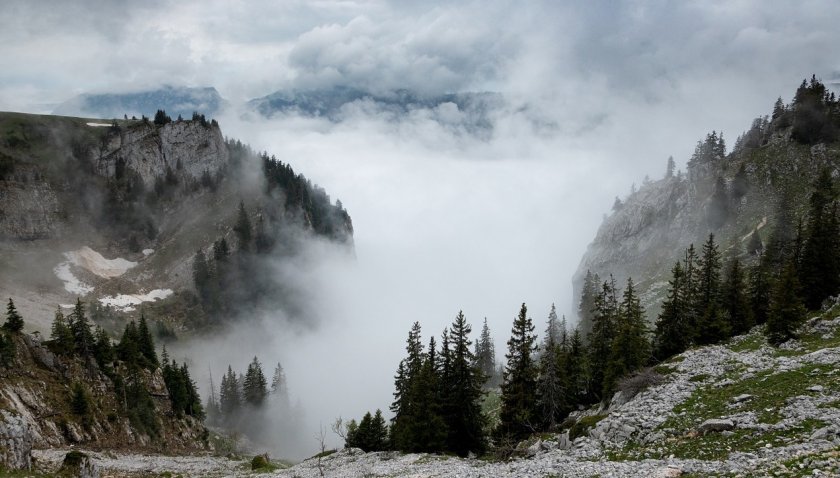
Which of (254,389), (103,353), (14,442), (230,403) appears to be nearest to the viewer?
(14,442)

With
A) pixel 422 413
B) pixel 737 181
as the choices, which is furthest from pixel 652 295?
pixel 422 413

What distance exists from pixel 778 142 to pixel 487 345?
362 ft

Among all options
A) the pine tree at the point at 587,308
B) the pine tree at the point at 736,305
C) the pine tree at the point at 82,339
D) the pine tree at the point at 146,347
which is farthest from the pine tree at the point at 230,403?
the pine tree at the point at 736,305

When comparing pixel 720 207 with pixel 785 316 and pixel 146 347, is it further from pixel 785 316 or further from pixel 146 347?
pixel 146 347

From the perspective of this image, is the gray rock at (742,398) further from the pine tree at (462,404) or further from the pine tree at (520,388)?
the pine tree at (462,404)

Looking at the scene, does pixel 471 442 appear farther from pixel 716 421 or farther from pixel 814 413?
pixel 814 413

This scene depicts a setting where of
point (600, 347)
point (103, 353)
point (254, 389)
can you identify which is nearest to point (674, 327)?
point (600, 347)

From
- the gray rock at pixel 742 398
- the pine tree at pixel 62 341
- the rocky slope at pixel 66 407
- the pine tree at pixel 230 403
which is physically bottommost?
the pine tree at pixel 230 403

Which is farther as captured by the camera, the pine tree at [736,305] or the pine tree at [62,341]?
the pine tree at [62,341]

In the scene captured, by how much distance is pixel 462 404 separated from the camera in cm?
5609

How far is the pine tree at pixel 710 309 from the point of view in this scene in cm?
5698

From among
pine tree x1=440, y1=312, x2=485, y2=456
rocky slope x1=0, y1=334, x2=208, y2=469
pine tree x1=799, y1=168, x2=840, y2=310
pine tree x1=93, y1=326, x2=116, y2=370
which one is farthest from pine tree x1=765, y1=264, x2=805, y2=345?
pine tree x1=93, y1=326, x2=116, y2=370

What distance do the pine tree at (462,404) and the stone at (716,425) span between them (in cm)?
2883

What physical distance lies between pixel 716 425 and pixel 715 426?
3.2 inches
